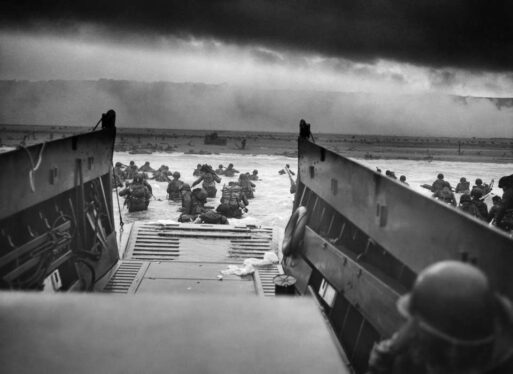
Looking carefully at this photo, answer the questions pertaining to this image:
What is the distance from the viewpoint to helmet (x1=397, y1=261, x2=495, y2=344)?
151 centimetres

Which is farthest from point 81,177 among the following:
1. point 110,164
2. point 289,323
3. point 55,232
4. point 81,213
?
point 289,323

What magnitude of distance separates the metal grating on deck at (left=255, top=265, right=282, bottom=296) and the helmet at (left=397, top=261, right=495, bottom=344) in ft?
11.7

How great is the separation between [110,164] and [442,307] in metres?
5.64

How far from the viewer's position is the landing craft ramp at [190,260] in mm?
5324

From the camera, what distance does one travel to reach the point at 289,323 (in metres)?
1.36

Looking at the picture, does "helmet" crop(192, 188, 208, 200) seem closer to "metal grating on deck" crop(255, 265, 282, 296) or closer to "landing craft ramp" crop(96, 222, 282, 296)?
"landing craft ramp" crop(96, 222, 282, 296)

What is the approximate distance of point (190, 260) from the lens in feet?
21.2

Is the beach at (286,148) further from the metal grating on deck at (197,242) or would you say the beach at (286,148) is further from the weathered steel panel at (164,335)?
the weathered steel panel at (164,335)

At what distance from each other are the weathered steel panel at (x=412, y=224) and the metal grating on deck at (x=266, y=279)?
4.30ft

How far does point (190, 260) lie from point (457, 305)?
523cm

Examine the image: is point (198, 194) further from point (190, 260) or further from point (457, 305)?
point (457, 305)

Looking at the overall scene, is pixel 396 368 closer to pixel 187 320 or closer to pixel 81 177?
pixel 187 320

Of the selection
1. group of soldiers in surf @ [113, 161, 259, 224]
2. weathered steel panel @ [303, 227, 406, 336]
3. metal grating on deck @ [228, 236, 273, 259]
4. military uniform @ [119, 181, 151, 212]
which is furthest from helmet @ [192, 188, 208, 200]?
weathered steel panel @ [303, 227, 406, 336]

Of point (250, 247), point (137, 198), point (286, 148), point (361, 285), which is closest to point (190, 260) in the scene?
point (250, 247)
